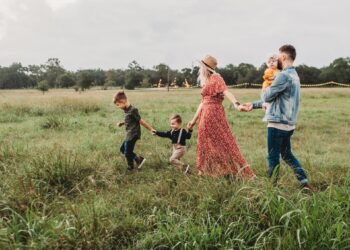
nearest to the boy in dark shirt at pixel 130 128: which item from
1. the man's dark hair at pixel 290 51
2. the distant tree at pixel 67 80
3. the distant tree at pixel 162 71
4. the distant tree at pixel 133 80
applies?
the man's dark hair at pixel 290 51

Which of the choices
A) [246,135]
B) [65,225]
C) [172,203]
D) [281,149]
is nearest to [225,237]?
[172,203]

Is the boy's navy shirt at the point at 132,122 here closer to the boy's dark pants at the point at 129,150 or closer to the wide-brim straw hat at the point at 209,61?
the boy's dark pants at the point at 129,150

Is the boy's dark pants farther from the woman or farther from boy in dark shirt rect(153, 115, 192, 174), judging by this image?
the woman

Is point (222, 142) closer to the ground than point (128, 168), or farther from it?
farther from it

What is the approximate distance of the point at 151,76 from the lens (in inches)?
3489

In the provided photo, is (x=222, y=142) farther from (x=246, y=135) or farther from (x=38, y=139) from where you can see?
(x=38, y=139)

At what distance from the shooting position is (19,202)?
447 cm

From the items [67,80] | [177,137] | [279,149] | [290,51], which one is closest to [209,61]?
[290,51]

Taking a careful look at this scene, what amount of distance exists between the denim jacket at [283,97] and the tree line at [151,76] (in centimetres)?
5227

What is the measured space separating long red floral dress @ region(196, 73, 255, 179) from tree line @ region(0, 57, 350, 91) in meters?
51.5

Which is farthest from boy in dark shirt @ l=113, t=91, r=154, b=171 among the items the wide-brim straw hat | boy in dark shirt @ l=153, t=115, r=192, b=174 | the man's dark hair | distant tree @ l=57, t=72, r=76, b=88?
distant tree @ l=57, t=72, r=76, b=88

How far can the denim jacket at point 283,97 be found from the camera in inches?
200

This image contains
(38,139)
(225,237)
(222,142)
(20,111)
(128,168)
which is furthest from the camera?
(20,111)

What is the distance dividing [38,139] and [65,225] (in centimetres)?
674
